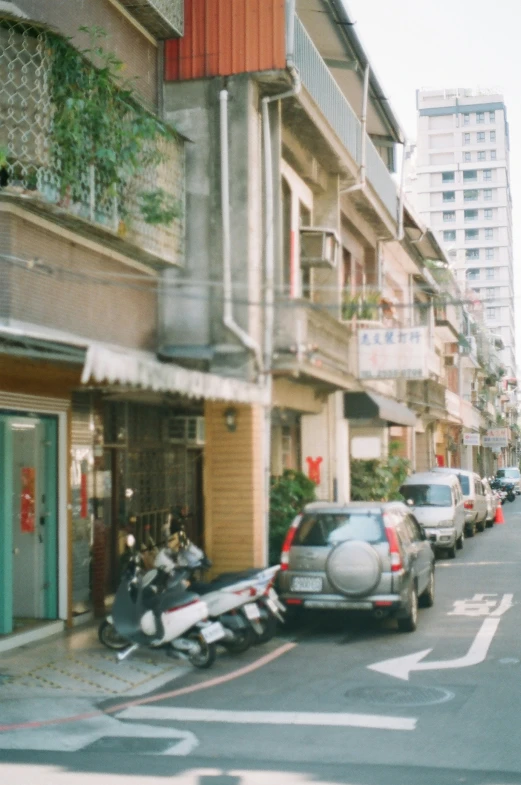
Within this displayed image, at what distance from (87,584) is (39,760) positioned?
6.62m

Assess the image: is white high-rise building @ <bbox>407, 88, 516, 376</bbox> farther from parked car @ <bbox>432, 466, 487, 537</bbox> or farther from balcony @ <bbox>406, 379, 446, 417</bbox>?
parked car @ <bbox>432, 466, 487, 537</bbox>

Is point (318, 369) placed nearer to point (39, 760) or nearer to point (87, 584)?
point (87, 584)

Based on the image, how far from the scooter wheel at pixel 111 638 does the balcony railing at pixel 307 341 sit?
4.85 m

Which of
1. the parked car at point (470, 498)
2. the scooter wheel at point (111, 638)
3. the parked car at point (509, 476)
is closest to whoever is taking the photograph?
the scooter wheel at point (111, 638)

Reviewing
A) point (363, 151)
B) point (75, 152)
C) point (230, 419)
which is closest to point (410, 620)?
point (230, 419)

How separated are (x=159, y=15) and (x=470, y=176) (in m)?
97.9

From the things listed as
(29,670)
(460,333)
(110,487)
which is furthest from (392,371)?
(460,333)

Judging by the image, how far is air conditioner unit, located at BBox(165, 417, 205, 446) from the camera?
1719 centimetres

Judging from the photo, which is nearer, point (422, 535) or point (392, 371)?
point (422, 535)

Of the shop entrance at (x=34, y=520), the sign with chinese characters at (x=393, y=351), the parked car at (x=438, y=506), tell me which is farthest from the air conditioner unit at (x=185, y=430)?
the parked car at (x=438, y=506)

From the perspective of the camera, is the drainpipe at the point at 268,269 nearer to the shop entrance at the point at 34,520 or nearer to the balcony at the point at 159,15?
the balcony at the point at 159,15

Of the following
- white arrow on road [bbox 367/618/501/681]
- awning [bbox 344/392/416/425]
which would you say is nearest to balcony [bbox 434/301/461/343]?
awning [bbox 344/392/416/425]

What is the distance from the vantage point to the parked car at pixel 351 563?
12.6 metres

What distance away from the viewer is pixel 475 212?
10850cm
